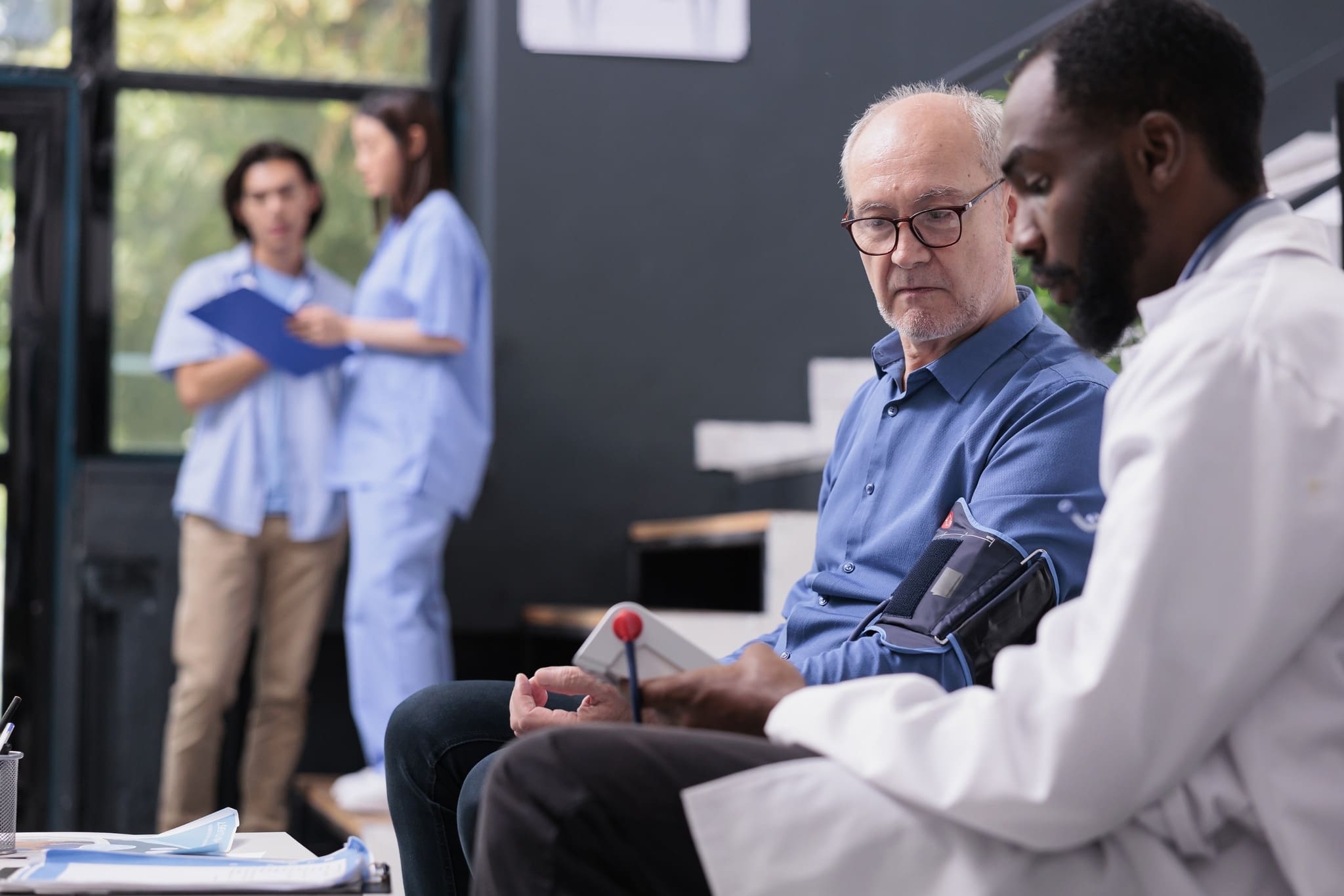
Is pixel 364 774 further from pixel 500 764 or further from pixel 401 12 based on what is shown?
pixel 500 764

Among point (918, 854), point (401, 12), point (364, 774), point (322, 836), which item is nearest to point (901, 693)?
point (918, 854)

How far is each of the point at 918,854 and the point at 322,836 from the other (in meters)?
2.91

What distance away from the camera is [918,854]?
850mm

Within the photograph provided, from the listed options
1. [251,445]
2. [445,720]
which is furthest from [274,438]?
[445,720]

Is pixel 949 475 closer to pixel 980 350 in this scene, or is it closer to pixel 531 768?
pixel 980 350

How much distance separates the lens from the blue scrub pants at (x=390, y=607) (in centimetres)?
309

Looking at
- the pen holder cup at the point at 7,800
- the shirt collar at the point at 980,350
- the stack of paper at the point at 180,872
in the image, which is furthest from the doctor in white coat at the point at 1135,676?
the pen holder cup at the point at 7,800

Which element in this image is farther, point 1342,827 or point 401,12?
point 401,12

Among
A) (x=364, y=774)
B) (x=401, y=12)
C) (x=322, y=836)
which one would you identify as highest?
(x=401, y=12)

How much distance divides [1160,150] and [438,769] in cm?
90

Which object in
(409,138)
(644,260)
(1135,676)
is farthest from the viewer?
(644,260)

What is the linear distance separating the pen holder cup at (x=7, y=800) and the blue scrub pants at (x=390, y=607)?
66.7 inches

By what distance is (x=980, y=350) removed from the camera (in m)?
1.44

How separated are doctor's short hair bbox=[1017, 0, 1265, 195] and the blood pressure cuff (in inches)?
14.1
